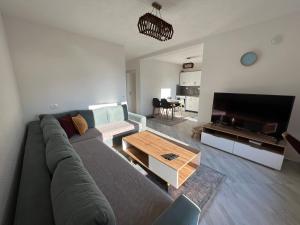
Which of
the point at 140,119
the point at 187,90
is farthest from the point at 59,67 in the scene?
the point at 187,90

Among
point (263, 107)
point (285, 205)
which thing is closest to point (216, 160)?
point (285, 205)

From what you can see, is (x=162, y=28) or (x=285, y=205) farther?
(x=162, y=28)

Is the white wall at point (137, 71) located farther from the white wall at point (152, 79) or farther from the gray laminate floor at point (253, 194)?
the gray laminate floor at point (253, 194)

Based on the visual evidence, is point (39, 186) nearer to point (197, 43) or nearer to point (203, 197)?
point (203, 197)

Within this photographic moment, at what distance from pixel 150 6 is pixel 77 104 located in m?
2.40

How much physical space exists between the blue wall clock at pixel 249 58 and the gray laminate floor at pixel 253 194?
1.83 meters

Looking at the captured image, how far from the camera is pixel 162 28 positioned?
1.78 metres

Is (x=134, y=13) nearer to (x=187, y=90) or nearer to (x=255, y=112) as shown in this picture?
(x=255, y=112)

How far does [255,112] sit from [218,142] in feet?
2.79

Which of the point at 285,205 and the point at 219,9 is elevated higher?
the point at 219,9

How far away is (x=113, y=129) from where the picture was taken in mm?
2711

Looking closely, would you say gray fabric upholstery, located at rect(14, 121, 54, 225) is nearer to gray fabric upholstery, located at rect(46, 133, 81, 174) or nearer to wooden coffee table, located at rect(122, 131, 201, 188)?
gray fabric upholstery, located at rect(46, 133, 81, 174)

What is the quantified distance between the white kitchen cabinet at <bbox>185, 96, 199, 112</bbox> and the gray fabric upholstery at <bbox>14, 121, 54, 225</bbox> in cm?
591

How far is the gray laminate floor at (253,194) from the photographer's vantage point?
1331 mm
